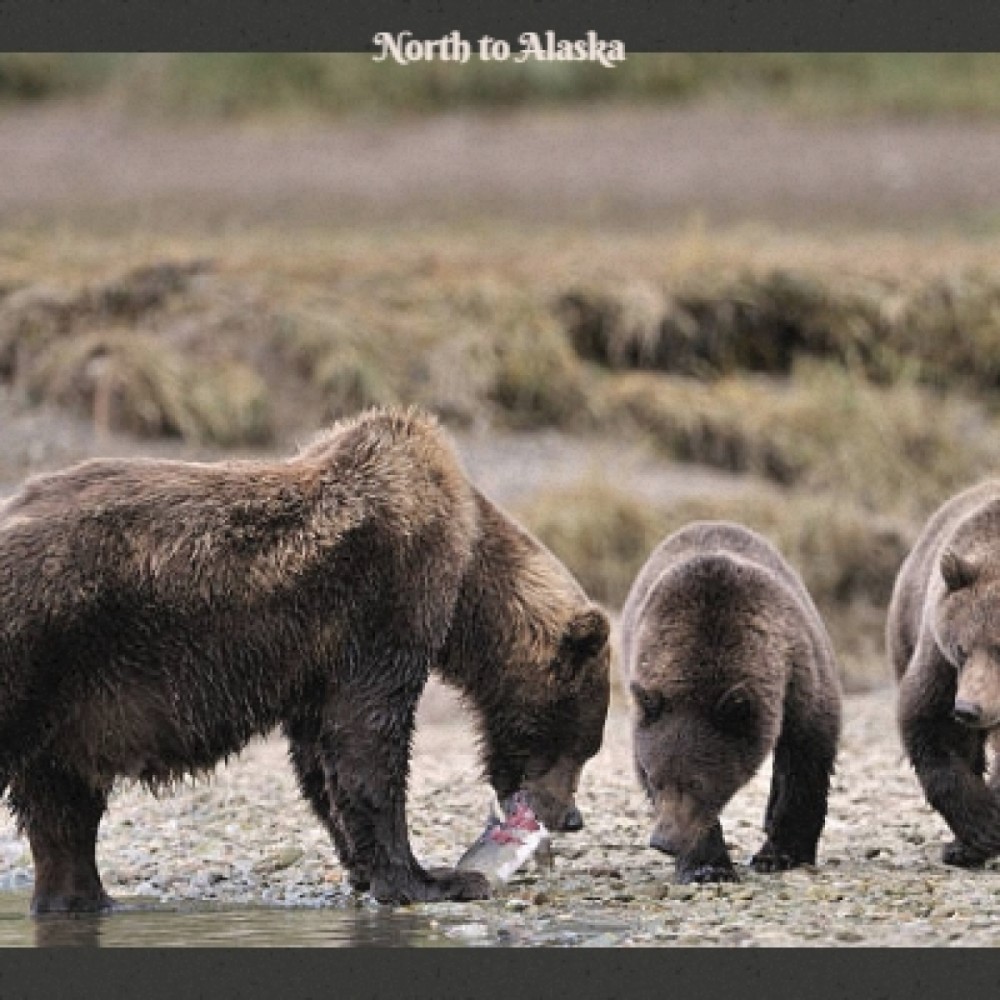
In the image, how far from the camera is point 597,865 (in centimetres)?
1069

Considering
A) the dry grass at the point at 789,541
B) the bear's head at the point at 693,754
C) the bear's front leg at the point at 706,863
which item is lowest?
the bear's front leg at the point at 706,863

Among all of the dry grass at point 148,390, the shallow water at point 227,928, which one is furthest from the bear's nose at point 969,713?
the dry grass at point 148,390

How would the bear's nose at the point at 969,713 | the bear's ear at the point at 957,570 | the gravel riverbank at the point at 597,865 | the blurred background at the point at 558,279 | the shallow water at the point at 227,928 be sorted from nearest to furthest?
the gravel riverbank at the point at 597,865 → the shallow water at the point at 227,928 → the bear's nose at the point at 969,713 → the bear's ear at the point at 957,570 → the blurred background at the point at 558,279

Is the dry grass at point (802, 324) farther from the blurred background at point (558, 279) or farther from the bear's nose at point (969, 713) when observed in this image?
the bear's nose at point (969, 713)

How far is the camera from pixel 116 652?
9.19 meters

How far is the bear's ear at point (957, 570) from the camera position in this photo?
10.1m

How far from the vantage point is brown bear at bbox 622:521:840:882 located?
9922 mm

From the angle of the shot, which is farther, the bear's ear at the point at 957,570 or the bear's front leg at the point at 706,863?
the bear's ear at the point at 957,570

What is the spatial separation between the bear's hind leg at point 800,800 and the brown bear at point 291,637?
0.82 meters

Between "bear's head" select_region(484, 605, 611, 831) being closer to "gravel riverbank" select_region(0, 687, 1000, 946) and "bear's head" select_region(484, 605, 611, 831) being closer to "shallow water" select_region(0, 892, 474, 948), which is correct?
"gravel riverbank" select_region(0, 687, 1000, 946)

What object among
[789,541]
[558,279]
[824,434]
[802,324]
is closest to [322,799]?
[789,541]

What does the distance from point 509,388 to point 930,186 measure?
5.72 meters

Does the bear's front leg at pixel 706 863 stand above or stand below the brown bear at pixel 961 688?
below

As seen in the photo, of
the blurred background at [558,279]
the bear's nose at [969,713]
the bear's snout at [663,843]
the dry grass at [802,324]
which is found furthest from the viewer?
the dry grass at [802,324]
